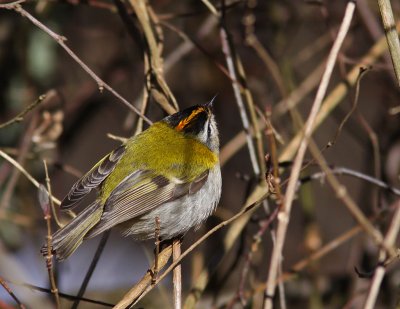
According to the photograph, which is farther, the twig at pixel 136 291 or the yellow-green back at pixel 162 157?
the yellow-green back at pixel 162 157

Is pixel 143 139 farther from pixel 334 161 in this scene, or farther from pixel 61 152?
pixel 334 161

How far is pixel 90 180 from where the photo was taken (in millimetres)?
2883

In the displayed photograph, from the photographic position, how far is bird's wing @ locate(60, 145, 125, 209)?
8.95ft

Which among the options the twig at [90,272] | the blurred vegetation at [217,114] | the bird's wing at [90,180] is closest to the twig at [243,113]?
the blurred vegetation at [217,114]

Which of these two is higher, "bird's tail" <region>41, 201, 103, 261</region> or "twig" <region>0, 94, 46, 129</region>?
"twig" <region>0, 94, 46, 129</region>

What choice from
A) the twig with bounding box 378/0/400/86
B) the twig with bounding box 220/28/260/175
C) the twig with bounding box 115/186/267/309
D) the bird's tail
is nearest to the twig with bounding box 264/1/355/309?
the twig with bounding box 378/0/400/86

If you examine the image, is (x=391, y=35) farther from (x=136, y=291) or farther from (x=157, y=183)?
(x=157, y=183)

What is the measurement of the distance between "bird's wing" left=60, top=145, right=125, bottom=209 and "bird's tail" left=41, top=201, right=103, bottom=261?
77 mm

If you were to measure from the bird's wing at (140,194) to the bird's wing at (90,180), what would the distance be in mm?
90

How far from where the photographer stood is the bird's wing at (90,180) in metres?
2.73

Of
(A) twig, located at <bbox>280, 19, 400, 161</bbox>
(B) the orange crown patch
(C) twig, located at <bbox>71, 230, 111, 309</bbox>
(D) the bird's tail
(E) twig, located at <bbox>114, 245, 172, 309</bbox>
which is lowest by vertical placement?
Answer: (E) twig, located at <bbox>114, 245, 172, 309</bbox>

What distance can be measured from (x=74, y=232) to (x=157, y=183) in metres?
0.44

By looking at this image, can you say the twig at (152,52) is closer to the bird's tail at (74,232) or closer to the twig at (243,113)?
the twig at (243,113)

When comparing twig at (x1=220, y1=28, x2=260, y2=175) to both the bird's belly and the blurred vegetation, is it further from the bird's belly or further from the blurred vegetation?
the bird's belly
